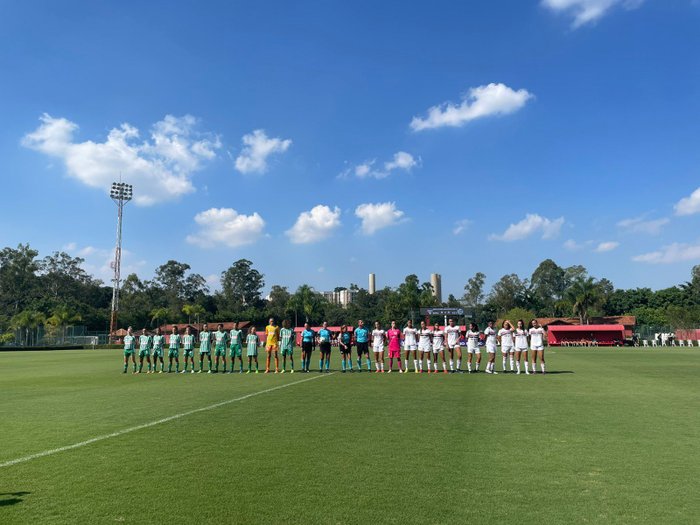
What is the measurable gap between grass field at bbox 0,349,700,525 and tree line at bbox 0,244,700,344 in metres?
60.0

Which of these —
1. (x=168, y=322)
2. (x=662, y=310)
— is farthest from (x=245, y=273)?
(x=662, y=310)

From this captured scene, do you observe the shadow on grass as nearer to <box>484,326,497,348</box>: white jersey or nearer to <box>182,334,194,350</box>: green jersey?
<box>484,326,497,348</box>: white jersey

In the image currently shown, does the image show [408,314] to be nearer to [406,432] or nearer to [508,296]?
[508,296]

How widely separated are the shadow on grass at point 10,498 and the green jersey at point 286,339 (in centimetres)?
1464

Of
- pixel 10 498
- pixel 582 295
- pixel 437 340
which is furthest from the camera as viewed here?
pixel 582 295

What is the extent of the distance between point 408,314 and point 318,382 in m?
70.4

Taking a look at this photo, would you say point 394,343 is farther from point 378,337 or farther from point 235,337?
point 235,337

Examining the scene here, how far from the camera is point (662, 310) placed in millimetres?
87688

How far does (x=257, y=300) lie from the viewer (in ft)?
446

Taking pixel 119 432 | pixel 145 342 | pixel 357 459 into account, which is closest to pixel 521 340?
pixel 357 459

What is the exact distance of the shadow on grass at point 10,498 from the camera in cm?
502

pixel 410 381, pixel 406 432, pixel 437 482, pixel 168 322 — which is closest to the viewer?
pixel 437 482

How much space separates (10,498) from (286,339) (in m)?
15.2

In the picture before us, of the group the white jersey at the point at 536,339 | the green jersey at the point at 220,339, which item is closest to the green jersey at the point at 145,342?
the green jersey at the point at 220,339
